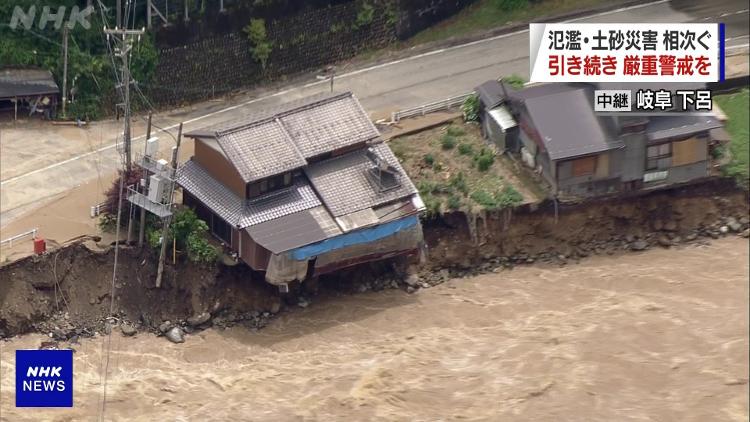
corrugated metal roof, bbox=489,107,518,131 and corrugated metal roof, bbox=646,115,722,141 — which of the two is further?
corrugated metal roof, bbox=489,107,518,131

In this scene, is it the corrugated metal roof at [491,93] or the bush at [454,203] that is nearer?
the bush at [454,203]

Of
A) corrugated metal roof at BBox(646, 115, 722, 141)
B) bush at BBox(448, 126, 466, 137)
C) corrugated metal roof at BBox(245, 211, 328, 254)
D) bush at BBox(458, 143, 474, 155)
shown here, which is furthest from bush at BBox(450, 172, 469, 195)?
corrugated metal roof at BBox(646, 115, 722, 141)

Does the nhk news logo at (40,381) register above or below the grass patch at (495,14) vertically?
below

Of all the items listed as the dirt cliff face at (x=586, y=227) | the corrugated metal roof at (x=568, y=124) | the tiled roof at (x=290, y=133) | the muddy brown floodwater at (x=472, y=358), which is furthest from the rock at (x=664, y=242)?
the tiled roof at (x=290, y=133)

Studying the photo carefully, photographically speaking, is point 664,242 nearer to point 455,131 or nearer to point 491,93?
point 491,93

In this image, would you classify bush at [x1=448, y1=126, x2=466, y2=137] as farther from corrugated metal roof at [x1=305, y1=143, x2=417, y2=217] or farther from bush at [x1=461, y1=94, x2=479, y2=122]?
corrugated metal roof at [x1=305, y1=143, x2=417, y2=217]

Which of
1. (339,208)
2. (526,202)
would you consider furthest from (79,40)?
(526,202)

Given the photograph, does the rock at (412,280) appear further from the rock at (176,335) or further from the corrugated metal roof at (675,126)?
the corrugated metal roof at (675,126)

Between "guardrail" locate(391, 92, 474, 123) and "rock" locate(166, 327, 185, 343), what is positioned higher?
"guardrail" locate(391, 92, 474, 123)
